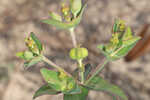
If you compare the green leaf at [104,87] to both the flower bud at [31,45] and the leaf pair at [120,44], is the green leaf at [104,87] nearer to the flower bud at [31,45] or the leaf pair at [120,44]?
the leaf pair at [120,44]

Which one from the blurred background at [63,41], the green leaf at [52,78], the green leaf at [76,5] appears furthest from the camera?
the blurred background at [63,41]

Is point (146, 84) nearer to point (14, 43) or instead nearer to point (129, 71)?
point (129, 71)

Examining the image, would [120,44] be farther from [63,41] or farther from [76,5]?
[63,41]

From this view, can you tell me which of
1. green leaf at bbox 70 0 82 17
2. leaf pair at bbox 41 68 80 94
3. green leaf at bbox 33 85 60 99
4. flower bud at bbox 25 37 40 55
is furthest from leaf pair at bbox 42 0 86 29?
green leaf at bbox 33 85 60 99

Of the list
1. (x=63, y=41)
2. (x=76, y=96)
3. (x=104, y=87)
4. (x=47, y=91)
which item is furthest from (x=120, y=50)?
(x=63, y=41)

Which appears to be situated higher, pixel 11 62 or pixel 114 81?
pixel 11 62

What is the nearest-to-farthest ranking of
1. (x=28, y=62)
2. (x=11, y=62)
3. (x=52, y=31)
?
(x=28, y=62)
(x=11, y=62)
(x=52, y=31)

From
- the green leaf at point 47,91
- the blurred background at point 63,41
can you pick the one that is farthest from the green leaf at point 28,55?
the blurred background at point 63,41

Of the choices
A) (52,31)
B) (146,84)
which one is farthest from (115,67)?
(52,31)
